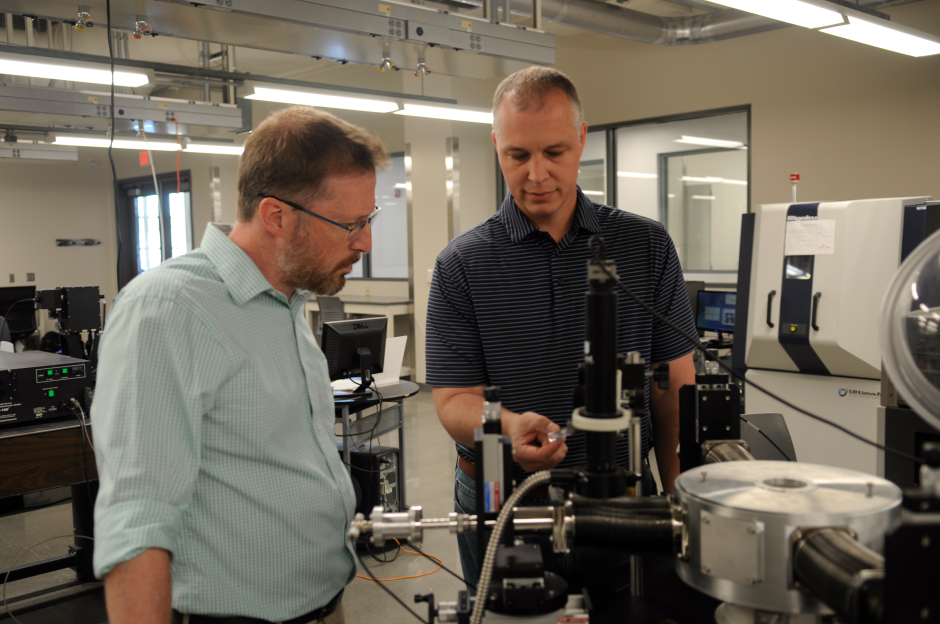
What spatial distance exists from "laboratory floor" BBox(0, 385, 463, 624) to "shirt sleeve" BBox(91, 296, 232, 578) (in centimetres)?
166

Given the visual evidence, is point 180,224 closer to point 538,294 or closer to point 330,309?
point 330,309

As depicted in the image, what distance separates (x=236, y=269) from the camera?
3.65ft

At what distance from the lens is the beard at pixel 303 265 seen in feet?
3.95

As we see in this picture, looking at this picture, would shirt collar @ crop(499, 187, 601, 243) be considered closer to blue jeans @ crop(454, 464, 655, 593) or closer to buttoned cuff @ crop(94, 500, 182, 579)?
blue jeans @ crop(454, 464, 655, 593)

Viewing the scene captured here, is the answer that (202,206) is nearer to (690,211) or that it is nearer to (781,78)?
(690,211)

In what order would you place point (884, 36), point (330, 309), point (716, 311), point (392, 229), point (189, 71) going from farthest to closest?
point (392, 229) → point (330, 309) → point (189, 71) → point (716, 311) → point (884, 36)

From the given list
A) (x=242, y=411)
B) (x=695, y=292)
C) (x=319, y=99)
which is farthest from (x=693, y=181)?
(x=242, y=411)

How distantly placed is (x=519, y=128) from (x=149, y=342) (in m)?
0.70

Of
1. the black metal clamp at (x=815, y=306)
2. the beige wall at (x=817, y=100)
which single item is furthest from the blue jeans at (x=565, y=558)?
the beige wall at (x=817, y=100)

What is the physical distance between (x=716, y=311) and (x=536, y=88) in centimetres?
398

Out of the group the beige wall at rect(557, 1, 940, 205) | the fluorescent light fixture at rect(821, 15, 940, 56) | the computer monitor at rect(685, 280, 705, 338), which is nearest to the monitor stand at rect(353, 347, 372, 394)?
the computer monitor at rect(685, 280, 705, 338)

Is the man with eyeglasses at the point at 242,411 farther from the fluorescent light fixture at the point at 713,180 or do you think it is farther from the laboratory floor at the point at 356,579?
the fluorescent light fixture at the point at 713,180

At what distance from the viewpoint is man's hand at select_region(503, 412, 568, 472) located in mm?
1018

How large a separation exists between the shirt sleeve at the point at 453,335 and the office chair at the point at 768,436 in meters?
0.61
